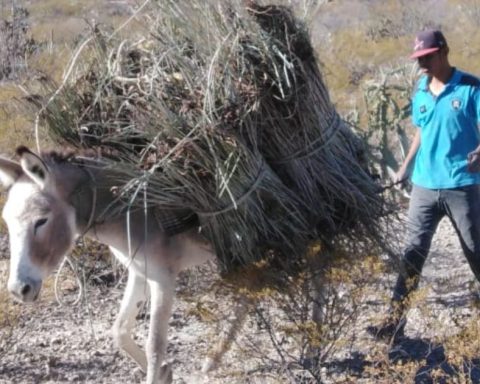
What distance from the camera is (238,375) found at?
15.1 feet

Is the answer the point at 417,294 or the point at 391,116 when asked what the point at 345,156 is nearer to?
the point at 417,294

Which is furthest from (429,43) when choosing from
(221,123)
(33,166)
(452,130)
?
(33,166)

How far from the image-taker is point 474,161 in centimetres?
494

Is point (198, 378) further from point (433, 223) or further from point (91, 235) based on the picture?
point (433, 223)

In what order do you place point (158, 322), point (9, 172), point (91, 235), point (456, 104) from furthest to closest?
point (456, 104) < point (158, 322) < point (91, 235) < point (9, 172)

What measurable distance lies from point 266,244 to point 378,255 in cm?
70

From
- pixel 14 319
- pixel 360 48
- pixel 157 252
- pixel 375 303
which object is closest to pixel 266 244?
pixel 157 252

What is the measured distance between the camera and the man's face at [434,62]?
513 centimetres

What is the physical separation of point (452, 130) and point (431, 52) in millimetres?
439

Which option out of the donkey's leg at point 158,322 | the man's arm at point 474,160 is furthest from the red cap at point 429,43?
the donkey's leg at point 158,322

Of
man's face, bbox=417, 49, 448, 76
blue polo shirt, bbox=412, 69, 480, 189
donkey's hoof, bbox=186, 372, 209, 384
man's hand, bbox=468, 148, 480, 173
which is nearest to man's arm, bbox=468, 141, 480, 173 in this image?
man's hand, bbox=468, 148, 480, 173

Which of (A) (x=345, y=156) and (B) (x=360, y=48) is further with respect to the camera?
(B) (x=360, y=48)

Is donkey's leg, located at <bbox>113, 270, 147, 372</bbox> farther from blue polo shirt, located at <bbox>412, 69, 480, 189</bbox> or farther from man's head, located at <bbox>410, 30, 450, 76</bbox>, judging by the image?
man's head, located at <bbox>410, 30, 450, 76</bbox>

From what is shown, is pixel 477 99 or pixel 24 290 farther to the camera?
pixel 477 99
